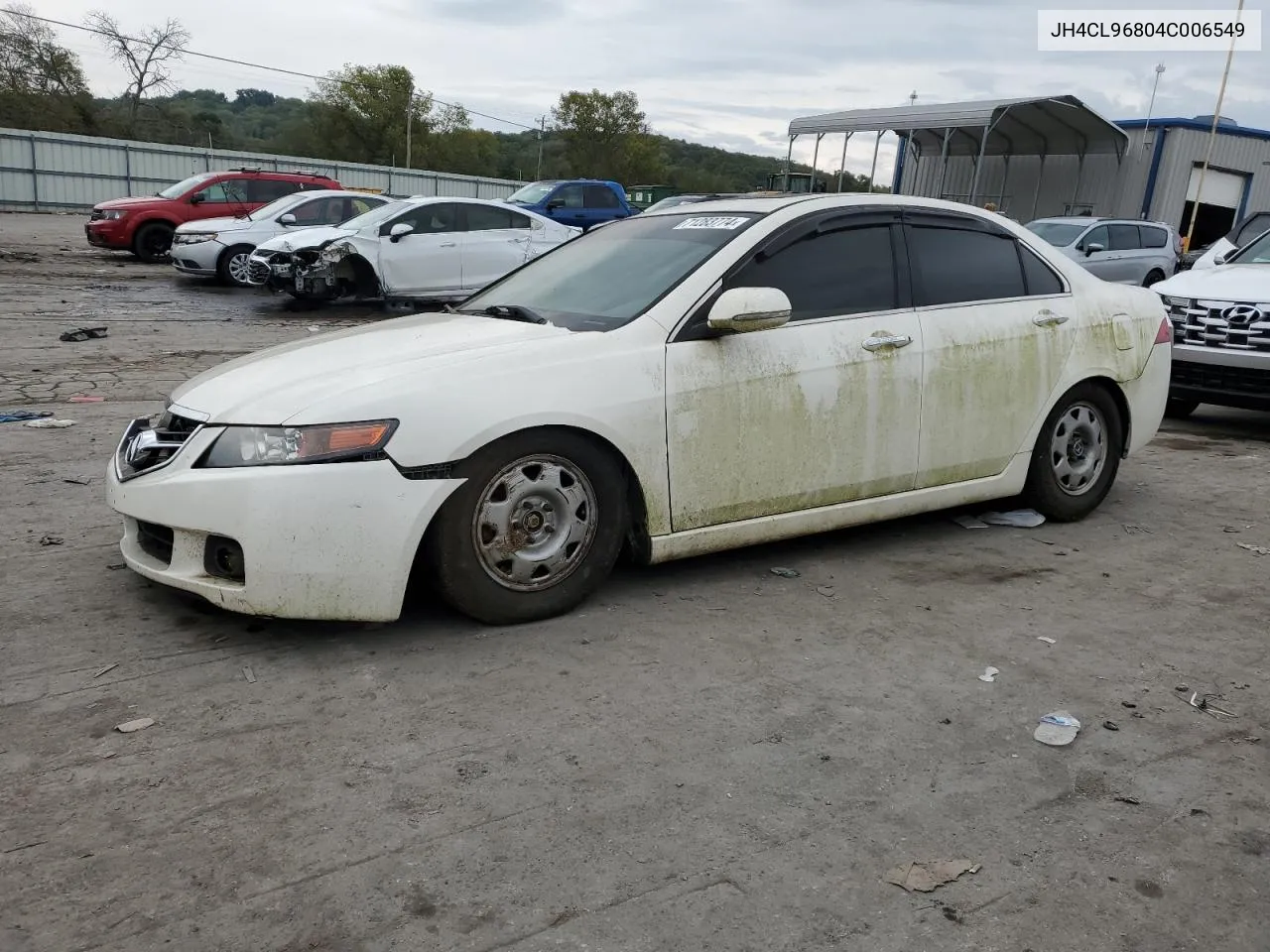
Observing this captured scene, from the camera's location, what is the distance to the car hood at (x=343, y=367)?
3549 millimetres

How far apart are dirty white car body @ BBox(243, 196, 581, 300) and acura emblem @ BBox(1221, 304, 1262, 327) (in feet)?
28.0

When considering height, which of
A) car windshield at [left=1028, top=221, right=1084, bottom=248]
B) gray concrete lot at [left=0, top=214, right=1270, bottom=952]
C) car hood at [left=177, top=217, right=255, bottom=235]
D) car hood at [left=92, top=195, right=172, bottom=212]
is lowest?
gray concrete lot at [left=0, top=214, right=1270, bottom=952]

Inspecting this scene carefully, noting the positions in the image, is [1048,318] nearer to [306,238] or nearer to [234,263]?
[306,238]

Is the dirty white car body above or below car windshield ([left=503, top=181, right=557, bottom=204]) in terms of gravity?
below

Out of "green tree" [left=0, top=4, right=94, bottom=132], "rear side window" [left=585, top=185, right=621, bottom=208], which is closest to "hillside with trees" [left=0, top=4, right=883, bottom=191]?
"green tree" [left=0, top=4, right=94, bottom=132]

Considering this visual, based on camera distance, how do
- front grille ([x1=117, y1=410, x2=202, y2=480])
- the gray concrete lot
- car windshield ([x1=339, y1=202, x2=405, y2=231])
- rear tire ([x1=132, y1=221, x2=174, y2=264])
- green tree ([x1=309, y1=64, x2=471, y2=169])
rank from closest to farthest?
the gray concrete lot < front grille ([x1=117, y1=410, x2=202, y2=480]) < car windshield ([x1=339, y1=202, x2=405, y2=231]) < rear tire ([x1=132, y1=221, x2=174, y2=264]) < green tree ([x1=309, y1=64, x2=471, y2=169])

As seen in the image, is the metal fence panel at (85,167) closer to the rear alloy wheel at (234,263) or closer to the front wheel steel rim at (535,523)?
the rear alloy wheel at (234,263)

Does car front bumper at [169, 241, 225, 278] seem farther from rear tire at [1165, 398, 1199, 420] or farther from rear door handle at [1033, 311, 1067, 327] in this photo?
rear door handle at [1033, 311, 1067, 327]

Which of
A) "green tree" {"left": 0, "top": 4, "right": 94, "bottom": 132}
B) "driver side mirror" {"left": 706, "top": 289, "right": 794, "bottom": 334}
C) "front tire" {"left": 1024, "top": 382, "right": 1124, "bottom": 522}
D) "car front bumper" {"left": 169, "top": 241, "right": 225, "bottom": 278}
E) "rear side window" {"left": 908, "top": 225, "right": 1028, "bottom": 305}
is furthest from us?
"green tree" {"left": 0, "top": 4, "right": 94, "bottom": 132}

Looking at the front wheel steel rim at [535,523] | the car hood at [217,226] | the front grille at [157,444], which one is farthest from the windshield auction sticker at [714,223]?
the car hood at [217,226]

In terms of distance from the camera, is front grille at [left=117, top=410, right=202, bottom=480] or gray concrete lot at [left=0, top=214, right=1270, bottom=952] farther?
front grille at [left=117, top=410, right=202, bottom=480]

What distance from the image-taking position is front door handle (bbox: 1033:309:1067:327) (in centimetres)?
516

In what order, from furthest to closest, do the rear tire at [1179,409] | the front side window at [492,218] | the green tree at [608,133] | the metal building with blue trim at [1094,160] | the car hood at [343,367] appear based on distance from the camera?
the green tree at [608,133], the metal building with blue trim at [1094,160], the front side window at [492,218], the rear tire at [1179,409], the car hood at [343,367]

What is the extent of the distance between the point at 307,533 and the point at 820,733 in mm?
1763
